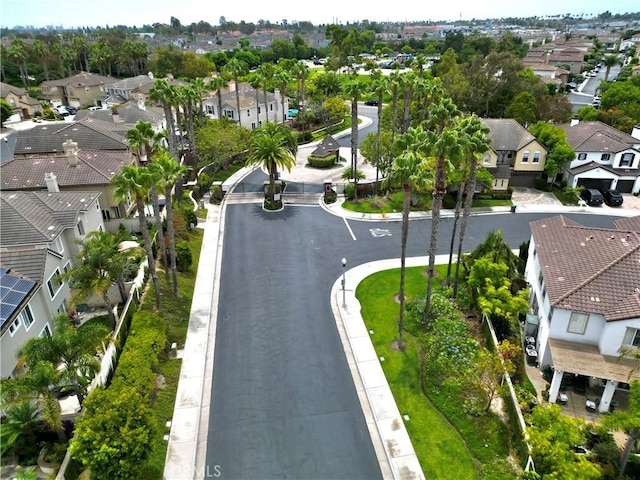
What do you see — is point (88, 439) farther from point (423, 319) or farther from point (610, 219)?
point (610, 219)

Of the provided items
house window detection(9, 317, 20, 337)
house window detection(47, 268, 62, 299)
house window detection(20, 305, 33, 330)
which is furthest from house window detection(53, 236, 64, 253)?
house window detection(9, 317, 20, 337)

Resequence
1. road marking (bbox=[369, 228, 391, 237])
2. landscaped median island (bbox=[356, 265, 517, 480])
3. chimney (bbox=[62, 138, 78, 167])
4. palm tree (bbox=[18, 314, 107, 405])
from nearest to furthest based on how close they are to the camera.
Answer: palm tree (bbox=[18, 314, 107, 405]) < landscaped median island (bbox=[356, 265, 517, 480]) < chimney (bbox=[62, 138, 78, 167]) < road marking (bbox=[369, 228, 391, 237])

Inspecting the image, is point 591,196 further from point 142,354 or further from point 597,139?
point 142,354

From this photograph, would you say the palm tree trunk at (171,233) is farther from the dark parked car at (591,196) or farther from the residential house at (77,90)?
the residential house at (77,90)

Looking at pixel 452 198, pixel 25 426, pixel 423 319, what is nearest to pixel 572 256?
pixel 423 319

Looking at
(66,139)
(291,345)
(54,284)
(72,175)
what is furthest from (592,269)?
(66,139)

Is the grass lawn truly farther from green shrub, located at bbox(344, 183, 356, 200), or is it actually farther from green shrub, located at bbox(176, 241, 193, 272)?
green shrub, located at bbox(344, 183, 356, 200)
